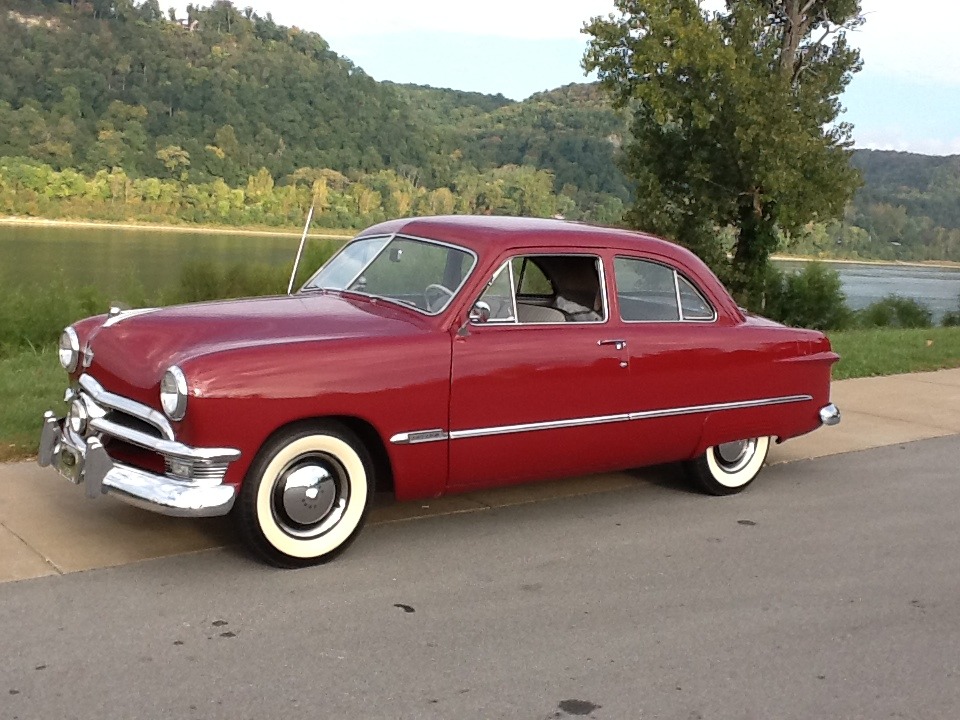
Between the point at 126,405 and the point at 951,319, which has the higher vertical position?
the point at 126,405

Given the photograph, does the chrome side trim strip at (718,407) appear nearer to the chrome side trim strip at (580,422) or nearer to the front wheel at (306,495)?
the chrome side trim strip at (580,422)

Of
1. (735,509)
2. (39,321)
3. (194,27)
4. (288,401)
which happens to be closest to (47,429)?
(288,401)

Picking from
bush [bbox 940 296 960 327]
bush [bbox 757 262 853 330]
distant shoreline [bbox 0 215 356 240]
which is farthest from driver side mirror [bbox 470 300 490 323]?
distant shoreline [bbox 0 215 356 240]

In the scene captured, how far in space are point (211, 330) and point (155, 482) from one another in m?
0.76

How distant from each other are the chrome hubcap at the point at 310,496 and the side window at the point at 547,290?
3.98 ft

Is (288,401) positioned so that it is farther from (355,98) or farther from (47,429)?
(355,98)

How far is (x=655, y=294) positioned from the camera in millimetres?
6406

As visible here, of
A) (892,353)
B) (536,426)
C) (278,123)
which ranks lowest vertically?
(892,353)

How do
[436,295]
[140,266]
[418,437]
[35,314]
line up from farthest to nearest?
[140,266] < [35,314] < [436,295] < [418,437]

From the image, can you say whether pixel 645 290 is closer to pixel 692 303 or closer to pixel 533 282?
pixel 692 303

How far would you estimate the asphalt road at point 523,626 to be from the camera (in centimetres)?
377

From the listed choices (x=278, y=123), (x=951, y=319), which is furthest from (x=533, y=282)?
(x=278, y=123)

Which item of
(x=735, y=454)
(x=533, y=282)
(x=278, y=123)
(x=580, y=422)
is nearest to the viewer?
(x=580, y=422)

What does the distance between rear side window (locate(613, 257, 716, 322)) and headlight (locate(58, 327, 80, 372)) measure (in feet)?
9.56
